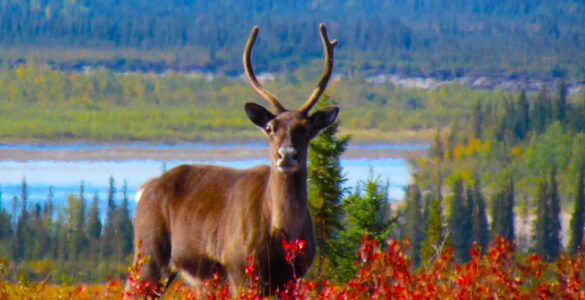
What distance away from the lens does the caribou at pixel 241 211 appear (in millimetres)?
12945

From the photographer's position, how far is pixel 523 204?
155 m

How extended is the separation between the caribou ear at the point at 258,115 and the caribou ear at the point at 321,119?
0.38 m

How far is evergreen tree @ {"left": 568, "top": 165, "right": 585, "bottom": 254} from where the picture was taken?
11124 cm

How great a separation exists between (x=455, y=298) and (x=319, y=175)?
71.1 ft

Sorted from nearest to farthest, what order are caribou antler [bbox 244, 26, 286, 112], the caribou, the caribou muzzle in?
the caribou muzzle
the caribou
caribou antler [bbox 244, 26, 286, 112]

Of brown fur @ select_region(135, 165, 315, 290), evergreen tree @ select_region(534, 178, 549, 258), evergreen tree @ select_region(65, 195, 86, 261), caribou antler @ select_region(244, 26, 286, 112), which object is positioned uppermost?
caribou antler @ select_region(244, 26, 286, 112)

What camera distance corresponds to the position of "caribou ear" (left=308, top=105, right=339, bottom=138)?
43.5 feet

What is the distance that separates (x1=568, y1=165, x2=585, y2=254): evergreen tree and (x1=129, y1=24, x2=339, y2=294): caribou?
90.7m

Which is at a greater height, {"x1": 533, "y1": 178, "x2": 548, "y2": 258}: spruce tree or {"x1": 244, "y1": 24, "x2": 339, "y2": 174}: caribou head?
{"x1": 244, "y1": 24, "x2": 339, "y2": 174}: caribou head

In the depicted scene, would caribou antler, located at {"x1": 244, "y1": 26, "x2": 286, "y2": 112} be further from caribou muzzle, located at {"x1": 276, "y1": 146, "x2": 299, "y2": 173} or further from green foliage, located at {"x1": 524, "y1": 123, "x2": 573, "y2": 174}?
green foliage, located at {"x1": 524, "y1": 123, "x2": 573, "y2": 174}

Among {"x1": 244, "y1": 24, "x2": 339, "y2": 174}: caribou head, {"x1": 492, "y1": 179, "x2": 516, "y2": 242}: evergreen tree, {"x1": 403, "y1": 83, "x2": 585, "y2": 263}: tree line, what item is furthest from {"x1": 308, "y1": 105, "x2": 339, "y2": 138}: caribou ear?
{"x1": 492, "y1": 179, "x2": 516, "y2": 242}: evergreen tree

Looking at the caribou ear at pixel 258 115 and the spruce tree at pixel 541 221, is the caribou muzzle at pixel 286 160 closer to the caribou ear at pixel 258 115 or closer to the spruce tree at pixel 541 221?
the caribou ear at pixel 258 115

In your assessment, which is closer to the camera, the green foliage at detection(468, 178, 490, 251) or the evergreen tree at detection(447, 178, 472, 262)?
the evergreen tree at detection(447, 178, 472, 262)

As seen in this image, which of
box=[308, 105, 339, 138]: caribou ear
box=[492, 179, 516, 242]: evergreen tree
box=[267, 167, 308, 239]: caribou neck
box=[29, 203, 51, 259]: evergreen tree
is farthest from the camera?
box=[492, 179, 516, 242]: evergreen tree
